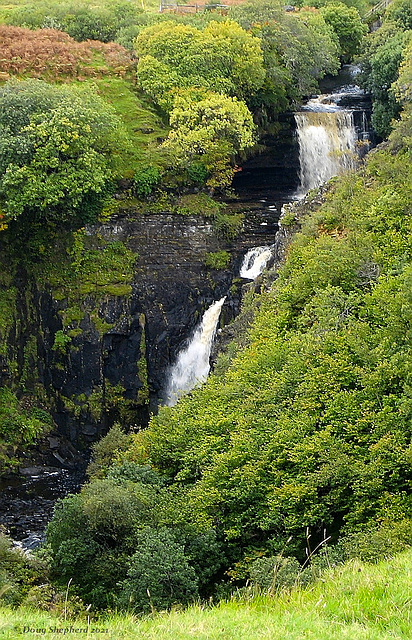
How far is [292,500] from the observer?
40.9 feet

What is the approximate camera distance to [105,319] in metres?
30.6

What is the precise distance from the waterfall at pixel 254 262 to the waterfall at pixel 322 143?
5.85 m

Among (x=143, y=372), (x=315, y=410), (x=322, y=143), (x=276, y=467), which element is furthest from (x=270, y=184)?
(x=276, y=467)

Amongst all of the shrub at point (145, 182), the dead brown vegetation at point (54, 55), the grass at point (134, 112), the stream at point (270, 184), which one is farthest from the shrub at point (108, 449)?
the dead brown vegetation at point (54, 55)

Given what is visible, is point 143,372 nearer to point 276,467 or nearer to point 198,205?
point 198,205

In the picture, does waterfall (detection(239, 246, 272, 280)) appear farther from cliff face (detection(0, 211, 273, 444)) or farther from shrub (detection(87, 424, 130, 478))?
shrub (detection(87, 424, 130, 478))

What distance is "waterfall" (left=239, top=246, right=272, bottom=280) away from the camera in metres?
30.8

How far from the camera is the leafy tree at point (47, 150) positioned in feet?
92.3

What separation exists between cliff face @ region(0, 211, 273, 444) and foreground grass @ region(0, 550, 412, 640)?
75.2 feet

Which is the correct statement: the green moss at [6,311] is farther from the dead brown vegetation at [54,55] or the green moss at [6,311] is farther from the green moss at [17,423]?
the dead brown vegetation at [54,55]

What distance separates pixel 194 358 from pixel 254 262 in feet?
16.9

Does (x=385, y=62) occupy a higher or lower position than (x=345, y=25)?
lower

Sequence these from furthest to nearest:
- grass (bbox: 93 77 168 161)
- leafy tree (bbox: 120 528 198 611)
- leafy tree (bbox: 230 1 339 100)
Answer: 1. leafy tree (bbox: 230 1 339 100)
2. grass (bbox: 93 77 168 161)
3. leafy tree (bbox: 120 528 198 611)

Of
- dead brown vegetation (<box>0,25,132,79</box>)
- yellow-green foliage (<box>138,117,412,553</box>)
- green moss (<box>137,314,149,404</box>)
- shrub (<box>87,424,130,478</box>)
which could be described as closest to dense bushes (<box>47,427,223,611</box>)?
yellow-green foliage (<box>138,117,412,553</box>)
